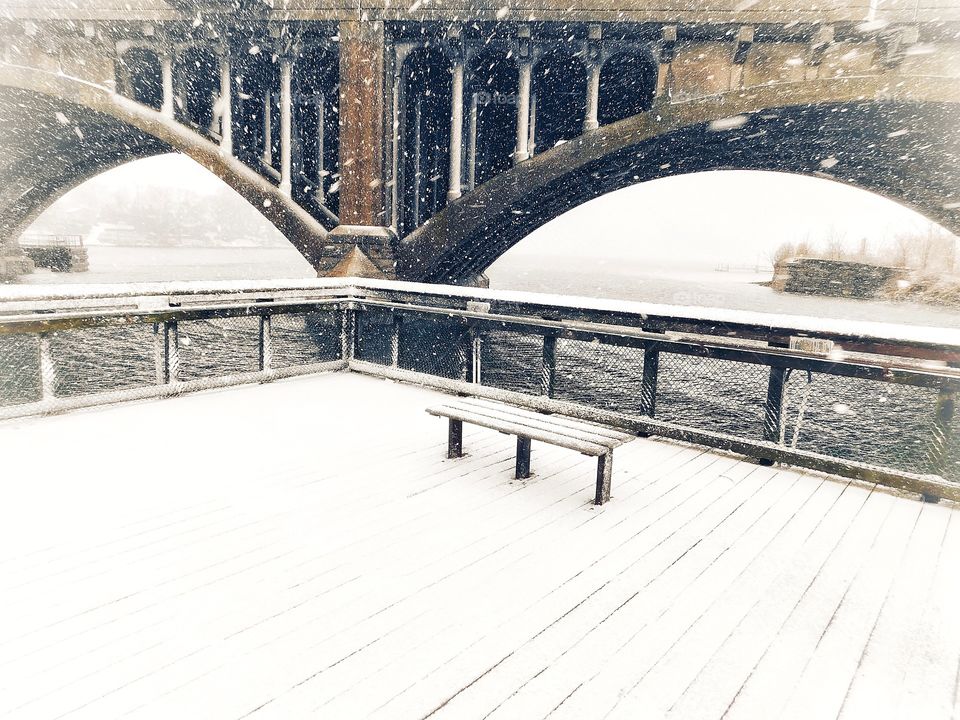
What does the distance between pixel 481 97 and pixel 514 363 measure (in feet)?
25.8

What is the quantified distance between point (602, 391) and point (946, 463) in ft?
37.8

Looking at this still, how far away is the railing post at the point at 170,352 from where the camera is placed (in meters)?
6.44

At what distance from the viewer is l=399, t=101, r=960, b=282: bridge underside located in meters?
15.3

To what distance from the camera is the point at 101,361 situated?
18.8 meters

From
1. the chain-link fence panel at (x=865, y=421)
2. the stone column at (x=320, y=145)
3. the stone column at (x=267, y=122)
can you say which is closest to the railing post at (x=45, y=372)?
the chain-link fence panel at (x=865, y=421)

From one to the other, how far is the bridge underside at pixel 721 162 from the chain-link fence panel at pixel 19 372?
913 centimetres

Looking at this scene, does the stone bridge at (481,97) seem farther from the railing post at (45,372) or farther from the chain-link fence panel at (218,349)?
the railing post at (45,372)

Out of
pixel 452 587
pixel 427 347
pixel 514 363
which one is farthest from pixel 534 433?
pixel 514 363

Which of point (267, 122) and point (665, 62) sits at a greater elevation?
point (665, 62)

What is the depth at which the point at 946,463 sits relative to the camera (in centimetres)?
432

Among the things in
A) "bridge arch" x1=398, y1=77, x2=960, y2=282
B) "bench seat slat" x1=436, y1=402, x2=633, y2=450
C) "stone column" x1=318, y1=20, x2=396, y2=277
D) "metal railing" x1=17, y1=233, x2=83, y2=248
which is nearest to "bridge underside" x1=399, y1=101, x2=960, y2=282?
"bridge arch" x1=398, y1=77, x2=960, y2=282

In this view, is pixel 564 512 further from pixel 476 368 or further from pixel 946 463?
pixel 476 368

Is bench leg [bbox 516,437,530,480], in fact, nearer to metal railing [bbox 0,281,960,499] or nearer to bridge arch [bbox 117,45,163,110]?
metal railing [bbox 0,281,960,499]

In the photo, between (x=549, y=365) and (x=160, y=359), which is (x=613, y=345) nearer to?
(x=549, y=365)
